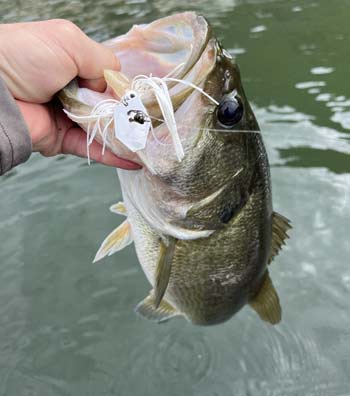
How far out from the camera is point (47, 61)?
5.17ft

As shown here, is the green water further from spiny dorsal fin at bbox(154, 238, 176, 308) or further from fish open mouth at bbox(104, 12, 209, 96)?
fish open mouth at bbox(104, 12, 209, 96)

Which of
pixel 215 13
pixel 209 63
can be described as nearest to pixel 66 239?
pixel 209 63

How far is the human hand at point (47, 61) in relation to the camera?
5.16 ft

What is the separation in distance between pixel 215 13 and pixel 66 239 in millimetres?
5742

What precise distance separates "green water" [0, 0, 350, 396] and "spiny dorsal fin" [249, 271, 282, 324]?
1.01m

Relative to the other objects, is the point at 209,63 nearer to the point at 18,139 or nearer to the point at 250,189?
the point at 250,189

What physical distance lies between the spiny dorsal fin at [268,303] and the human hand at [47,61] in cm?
78

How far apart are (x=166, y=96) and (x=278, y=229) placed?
79 centimetres

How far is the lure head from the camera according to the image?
146 cm

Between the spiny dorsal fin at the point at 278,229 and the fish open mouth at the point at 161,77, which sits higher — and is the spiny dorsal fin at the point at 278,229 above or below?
below

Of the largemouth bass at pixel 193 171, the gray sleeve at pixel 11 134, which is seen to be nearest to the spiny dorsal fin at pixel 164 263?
the largemouth bass at pixel 193 171

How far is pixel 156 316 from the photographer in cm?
228

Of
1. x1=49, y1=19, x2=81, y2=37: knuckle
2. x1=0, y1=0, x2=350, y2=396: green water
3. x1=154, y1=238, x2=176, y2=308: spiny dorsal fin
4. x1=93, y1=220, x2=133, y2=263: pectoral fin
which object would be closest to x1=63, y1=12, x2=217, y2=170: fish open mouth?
x1=49, y1=19, x2=81, y2=37: knuckle

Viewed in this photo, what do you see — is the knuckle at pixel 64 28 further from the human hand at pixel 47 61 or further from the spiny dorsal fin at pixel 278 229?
the spiny dorsal fin at pixel 278 229
